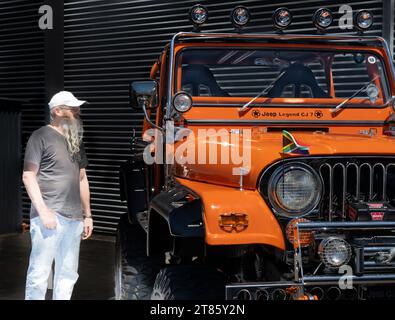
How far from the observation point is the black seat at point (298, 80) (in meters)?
4.83

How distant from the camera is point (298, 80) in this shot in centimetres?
492

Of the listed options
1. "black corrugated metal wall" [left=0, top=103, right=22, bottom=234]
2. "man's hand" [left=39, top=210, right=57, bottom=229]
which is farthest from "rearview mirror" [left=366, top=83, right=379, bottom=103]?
"black corrugated metal wall" [left=0, top=103, right=22, bottom=234]

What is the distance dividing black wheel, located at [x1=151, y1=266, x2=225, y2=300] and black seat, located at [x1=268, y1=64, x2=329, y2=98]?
1.71 meters

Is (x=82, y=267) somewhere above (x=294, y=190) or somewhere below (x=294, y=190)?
below

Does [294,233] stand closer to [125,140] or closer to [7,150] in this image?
[125,140]

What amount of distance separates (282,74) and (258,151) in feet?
4.93

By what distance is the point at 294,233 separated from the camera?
3.26 metres

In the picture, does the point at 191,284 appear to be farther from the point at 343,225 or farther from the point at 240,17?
the point at 240,17

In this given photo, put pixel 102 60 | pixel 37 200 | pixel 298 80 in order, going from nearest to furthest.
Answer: pixel 37 200 < pixel 298 80 < pixel 102 60

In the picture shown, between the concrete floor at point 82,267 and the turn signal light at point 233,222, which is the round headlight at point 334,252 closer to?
the turn signal light at point 233,222

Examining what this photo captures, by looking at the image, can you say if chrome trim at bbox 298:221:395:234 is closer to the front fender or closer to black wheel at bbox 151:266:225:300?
the front fender

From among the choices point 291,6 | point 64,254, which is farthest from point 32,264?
point 291,6

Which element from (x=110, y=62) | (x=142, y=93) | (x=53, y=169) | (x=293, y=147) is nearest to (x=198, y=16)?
(x=142, y=93)

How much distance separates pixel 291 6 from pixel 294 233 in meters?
5.91
